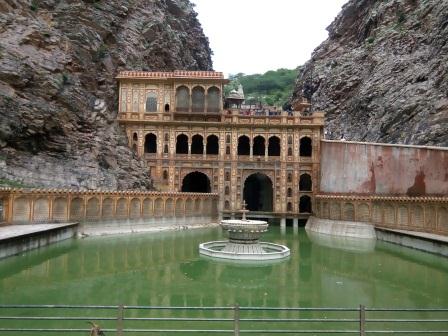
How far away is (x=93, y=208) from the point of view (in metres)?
28.9

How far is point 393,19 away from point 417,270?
4468cm

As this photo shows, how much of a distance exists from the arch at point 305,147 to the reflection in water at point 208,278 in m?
18.5

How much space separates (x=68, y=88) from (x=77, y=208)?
12.2 metres

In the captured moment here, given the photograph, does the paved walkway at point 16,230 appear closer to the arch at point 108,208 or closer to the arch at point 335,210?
the arch at point 108,208

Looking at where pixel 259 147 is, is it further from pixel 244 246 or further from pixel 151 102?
pixel 244 246

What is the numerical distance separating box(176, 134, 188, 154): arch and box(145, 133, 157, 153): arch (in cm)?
218

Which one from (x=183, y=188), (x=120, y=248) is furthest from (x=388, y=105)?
(x=120, y=248)

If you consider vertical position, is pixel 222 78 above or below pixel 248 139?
above

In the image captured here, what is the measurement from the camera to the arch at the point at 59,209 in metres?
26.8

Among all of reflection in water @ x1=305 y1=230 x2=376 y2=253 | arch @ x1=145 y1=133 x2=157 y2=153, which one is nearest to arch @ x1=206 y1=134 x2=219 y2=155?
arch @ x1=145 y1=133 x2=157 y2=153

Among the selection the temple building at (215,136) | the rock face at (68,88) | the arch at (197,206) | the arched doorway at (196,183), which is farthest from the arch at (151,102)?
the arch at (197,206)

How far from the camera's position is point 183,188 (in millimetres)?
44375

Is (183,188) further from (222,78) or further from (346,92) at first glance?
(346,92)

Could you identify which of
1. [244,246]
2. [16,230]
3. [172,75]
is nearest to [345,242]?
[244,246]
